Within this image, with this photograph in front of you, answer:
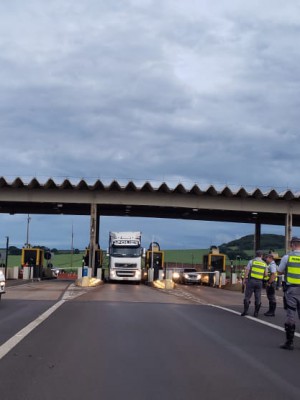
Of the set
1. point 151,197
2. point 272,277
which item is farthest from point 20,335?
point 151,197

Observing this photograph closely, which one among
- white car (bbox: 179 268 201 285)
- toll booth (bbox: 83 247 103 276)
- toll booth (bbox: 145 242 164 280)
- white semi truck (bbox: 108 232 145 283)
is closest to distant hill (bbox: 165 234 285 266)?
white car (bbox: 179 268 201 285)

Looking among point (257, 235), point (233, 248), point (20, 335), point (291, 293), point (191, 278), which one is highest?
point (233, 248)

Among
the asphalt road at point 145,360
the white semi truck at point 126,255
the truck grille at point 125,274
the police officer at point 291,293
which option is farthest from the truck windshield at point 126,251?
the police officer at point 291,293

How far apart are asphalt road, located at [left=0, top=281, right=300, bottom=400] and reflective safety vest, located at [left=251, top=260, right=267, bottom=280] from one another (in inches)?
61.8

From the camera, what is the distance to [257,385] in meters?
7.17

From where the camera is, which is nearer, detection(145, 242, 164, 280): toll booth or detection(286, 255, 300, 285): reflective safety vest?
detection(286, 255, 300, 285): reflective safety vest

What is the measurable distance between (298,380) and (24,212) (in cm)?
5551

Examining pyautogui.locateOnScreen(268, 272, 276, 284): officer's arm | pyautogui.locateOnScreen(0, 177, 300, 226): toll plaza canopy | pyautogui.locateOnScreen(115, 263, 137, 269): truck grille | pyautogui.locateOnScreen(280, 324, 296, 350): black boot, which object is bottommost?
pyautogui.locateOnScreen(280, 324, 296, 350): black boot

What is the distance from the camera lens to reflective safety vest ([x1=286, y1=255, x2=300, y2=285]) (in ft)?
33.8

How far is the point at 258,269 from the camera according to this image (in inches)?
633

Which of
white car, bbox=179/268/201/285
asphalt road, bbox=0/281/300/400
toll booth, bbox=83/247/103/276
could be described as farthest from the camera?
white car, bbox=179/268/201/285

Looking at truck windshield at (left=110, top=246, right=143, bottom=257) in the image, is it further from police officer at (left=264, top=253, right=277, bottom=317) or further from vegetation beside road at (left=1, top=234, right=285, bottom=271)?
vegetation beside road at (left=1, top=234, right=285, bottom=271)

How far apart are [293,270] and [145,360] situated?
10.8ft

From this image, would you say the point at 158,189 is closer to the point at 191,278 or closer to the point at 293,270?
the point at 191,278
